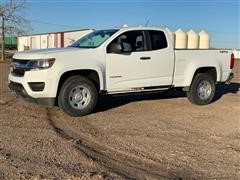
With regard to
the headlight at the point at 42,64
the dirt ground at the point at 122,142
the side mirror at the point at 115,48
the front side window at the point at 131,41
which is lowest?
the dirt ground at the point at 122,142

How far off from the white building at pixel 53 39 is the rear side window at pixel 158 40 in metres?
27.8

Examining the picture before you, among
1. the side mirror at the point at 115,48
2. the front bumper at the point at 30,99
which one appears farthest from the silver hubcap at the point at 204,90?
the front bumper at the point at 30,99

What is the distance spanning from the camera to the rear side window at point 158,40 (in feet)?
34.5

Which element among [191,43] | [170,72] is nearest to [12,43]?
[191,43]

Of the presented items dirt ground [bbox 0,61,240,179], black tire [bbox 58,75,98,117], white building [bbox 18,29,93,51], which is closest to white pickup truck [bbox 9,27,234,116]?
black tire [bbox 58,75,98,117]

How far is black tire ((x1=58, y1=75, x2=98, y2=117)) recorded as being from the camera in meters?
9.07

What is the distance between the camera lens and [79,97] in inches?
368

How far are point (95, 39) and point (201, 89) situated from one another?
10.6 feet

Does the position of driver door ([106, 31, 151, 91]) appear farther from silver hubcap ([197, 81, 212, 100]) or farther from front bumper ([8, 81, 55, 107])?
silver hubcap ([197, 81, 212, 100])

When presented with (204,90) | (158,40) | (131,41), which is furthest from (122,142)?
(204,90)

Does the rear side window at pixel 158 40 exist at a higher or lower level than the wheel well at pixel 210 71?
higher

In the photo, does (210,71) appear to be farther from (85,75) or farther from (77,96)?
(77,96)

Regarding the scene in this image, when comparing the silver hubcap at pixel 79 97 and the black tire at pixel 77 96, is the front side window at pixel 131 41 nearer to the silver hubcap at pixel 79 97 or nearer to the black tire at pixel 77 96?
the black tire at pixel 77 96

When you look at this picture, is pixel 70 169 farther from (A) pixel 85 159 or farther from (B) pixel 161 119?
(B) pixel 161 119
